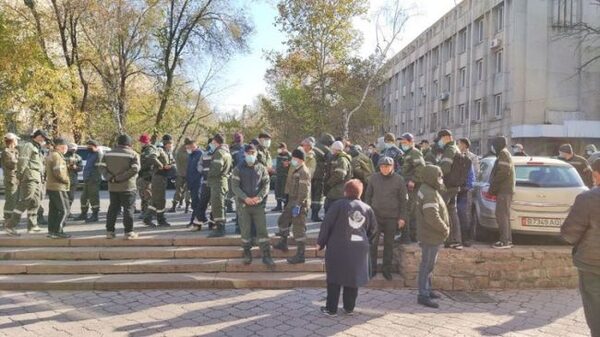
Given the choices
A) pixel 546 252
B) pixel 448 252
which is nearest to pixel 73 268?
pixel 448 252

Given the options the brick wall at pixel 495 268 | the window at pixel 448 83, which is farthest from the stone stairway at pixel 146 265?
the window at pixel 448 83

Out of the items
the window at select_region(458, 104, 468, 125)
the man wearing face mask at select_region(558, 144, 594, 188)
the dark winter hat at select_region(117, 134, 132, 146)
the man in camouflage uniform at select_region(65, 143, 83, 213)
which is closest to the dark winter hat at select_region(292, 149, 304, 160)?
the dark winter hat at select_region(117, 134, 132, 146)

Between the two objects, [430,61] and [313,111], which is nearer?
[313,111]

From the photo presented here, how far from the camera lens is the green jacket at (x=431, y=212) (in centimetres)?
615

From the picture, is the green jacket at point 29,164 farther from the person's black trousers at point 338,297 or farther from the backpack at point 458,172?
the backpack at point 458,172

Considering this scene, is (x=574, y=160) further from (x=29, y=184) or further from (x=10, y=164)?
(x=10, y=164)

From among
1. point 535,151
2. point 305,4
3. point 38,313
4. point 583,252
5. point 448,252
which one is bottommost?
point 38,313

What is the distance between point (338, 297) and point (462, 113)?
116ft

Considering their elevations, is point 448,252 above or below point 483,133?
below

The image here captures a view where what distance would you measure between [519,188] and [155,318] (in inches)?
236

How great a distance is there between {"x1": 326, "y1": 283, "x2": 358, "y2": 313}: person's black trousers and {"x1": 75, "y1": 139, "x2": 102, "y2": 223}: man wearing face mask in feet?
21.1

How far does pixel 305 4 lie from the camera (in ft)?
82.7

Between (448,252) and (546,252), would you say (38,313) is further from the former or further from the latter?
(546,252)

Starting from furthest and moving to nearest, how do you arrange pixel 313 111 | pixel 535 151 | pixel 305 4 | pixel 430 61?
pixel 430 61, pixel 535 151, pixel 313 111, pixel 305 4
